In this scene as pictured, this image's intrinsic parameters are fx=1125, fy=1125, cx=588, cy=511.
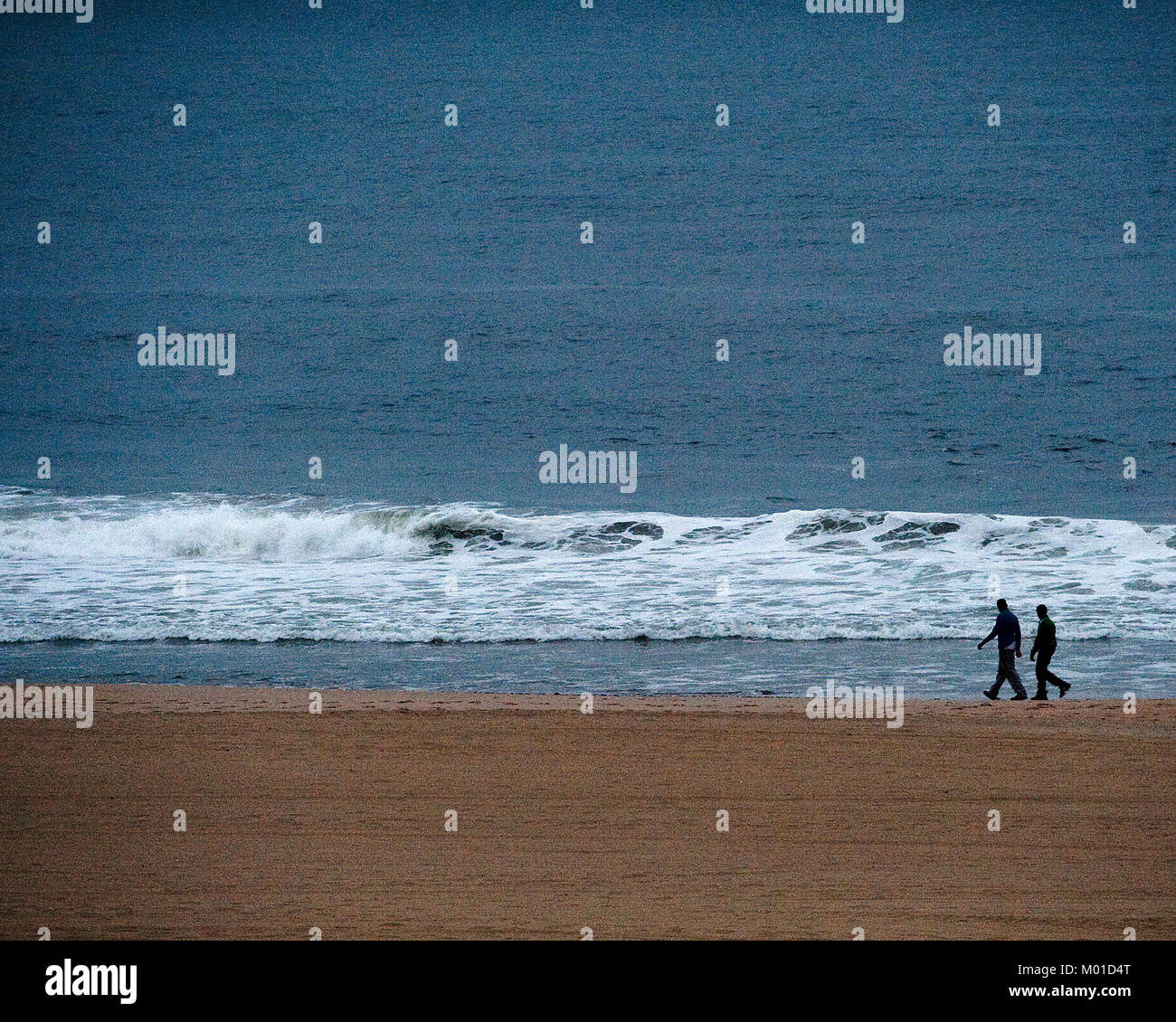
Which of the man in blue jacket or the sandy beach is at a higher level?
the man in blue jacket

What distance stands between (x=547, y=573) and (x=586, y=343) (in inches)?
790

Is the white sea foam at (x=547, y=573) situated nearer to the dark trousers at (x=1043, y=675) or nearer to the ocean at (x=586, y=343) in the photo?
the ocean at (x=586, y=343)

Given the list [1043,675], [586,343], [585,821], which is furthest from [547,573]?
[586,343]

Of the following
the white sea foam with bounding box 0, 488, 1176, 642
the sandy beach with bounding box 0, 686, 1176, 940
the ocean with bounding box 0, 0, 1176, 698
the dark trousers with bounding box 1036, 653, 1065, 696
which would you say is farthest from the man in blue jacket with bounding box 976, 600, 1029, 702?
the white sea foam with bounding box 0, 488, 1176, 642

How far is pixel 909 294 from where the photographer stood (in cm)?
3806

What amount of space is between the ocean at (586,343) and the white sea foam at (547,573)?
12 cm

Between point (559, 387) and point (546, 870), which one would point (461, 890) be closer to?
point (546, 870)

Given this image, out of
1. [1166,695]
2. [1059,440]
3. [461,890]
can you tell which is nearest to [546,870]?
[461,890]

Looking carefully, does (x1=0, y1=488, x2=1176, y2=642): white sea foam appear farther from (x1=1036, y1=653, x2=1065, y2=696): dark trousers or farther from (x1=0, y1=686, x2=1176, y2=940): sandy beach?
(x1=0, y1=686, x2=1176, y2=940): sandy beach

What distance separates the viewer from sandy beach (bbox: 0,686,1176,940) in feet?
19.2

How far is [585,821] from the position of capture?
7250mm

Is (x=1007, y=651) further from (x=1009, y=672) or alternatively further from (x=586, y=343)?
(x=586, y=343)

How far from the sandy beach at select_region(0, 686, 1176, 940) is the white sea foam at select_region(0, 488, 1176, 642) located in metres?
3.96

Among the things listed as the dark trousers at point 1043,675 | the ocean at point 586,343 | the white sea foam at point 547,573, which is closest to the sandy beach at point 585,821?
the dark trousers at point 1043,675
